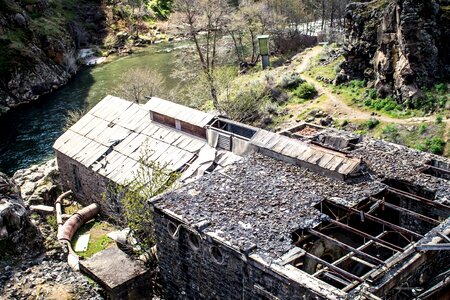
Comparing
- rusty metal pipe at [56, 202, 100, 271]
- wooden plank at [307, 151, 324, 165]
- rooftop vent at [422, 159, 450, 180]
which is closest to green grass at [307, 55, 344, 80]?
rusty metal pipe at [56, 202, 100, 271]

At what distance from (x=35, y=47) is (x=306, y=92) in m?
42.9

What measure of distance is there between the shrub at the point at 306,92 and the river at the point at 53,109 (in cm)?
1970

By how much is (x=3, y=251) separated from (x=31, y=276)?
8.30 feet

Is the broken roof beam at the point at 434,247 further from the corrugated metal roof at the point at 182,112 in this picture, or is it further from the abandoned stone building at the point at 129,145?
the corrugated metal roof at the point at 182,112

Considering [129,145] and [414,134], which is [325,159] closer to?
[129,145]

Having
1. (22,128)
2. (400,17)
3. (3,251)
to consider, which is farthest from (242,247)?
(22,128)

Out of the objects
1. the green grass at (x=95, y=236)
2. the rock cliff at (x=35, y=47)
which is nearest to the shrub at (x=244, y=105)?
the green grass at (x=95, y=236)

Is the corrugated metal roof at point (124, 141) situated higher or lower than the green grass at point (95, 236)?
higher

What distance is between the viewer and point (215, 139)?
29516 millimetres

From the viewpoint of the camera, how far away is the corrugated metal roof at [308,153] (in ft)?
77.4

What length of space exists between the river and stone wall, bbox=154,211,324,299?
29865mm

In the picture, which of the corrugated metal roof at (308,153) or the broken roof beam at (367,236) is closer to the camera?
the broken roof beam at (367,236)

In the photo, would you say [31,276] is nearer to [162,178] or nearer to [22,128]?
[162,178]

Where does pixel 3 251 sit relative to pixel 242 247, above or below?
below
